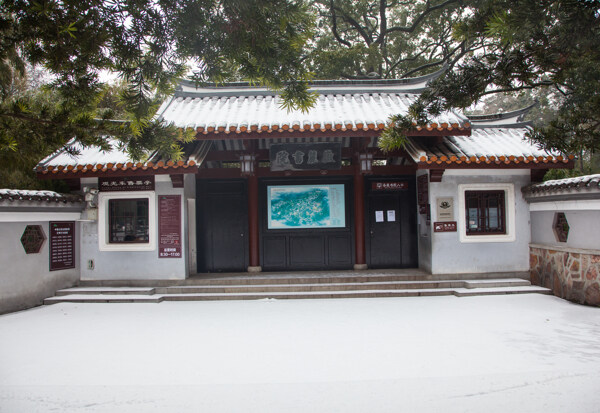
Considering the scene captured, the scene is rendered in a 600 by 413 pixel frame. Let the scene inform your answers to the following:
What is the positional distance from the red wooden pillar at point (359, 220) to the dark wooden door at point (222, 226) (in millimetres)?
2241

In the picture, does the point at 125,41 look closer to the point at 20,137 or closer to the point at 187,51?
the point at 187,51

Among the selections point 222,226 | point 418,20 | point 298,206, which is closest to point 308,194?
point 298,206

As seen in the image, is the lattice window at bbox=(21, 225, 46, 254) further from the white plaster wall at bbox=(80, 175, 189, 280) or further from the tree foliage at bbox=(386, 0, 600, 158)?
the tree foliage at bbox=(386, 0, 600, 158)

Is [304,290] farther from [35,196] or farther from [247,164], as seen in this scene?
[35,196]

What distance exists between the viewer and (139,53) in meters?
3.03

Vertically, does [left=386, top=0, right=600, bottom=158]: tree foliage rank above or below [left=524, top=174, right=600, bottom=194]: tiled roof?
above

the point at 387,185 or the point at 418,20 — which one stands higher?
the point at 418,20

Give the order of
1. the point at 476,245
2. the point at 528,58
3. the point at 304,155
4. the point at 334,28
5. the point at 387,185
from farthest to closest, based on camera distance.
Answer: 1. the point at 334,28
2. the point at 387,185
3. the point at 304,155
4. the point at 476,245
5. the point at 528,58

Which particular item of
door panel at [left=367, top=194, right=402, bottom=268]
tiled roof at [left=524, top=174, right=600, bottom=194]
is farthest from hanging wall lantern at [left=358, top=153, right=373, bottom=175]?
tiled roof at [left=524, top=174, right=600, bottom=194]

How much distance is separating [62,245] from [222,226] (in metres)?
2.90

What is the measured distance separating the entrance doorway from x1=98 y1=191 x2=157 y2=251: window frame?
416 centimetres

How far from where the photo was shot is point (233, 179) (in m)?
8.79

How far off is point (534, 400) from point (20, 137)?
4.20 meters

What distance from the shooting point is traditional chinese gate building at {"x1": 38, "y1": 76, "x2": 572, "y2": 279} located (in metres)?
7.44
